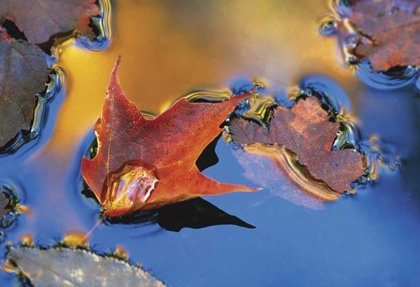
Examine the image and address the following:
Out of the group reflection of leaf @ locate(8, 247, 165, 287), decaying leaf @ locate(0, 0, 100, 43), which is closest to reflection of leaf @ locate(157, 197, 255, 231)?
reflection of leaf @ locate(8, 247, 165, 287)

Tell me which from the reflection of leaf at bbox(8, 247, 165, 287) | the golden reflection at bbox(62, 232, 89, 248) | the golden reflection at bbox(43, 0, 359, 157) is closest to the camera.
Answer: the reflection of leaf at bbox(8, 247, 165, 287)

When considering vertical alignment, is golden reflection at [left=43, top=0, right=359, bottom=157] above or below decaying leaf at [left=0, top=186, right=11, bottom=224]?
above

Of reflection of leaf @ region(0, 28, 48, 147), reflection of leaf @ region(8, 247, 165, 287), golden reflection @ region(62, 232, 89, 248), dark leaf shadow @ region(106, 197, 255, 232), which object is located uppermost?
reflection of leaf @ region(0, 28, 48, 147)

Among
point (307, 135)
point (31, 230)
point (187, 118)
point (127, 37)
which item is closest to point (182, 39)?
point (127, 37)

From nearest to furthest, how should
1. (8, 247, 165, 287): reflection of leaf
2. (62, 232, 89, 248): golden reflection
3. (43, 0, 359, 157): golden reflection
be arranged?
(8, 247, 165, 287): reflection of leaf
(62, 232, 89, 248): golden reflection
(43, 0, 359, 157): golden reflection

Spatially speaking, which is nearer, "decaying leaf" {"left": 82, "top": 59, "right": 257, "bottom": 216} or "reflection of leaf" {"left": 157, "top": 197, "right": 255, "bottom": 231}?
"decaying leaf" {"left": 82, "top": 59, "right": 257, "bottom": 216}

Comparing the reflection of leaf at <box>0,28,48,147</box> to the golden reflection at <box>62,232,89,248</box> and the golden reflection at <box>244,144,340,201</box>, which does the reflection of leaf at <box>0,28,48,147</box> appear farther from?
the golden reflection at <box>244,144,340,201</box>
